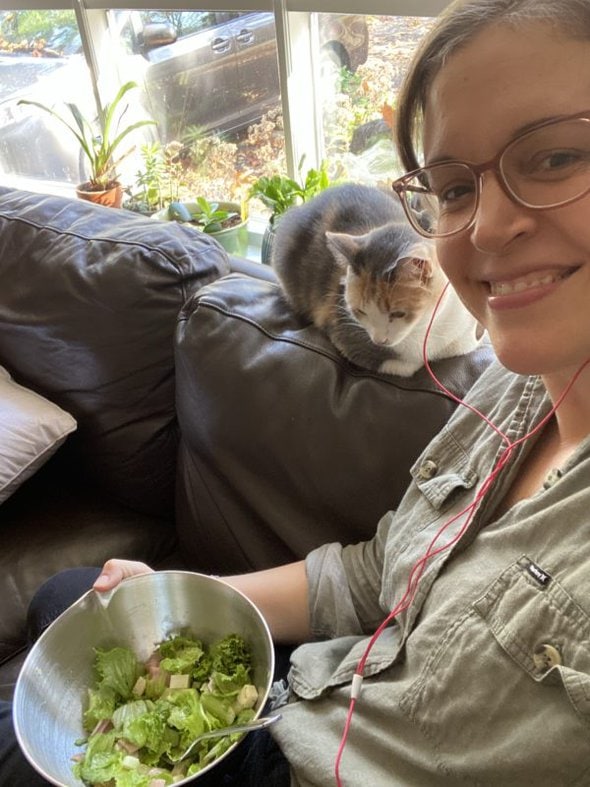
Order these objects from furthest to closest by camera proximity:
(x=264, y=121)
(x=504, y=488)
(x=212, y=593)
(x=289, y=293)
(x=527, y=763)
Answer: (x=264, y=121)
(x=289, y=293)
(x=212, y=593)
(x=504, y=488)
(x=527, y=763)

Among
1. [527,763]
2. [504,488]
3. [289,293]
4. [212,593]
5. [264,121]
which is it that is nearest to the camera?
[527,763]

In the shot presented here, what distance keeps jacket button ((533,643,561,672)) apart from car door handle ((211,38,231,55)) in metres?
1.94

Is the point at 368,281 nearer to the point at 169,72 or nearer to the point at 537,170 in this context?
the point at 537,170

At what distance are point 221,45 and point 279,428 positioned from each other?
1.46 metres

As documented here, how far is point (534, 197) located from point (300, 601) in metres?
0.60

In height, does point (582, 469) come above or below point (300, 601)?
above

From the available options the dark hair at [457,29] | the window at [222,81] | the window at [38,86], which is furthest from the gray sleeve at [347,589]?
the window at [38,86]

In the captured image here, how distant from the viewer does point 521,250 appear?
1.99 ft

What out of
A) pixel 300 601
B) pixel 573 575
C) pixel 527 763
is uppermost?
pixel 573 575

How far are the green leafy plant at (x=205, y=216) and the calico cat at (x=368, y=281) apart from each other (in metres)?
0.42

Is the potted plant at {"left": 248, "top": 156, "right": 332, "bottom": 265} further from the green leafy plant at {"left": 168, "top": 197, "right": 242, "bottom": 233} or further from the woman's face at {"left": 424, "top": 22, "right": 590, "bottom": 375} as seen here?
the woman's face at {"left": 424, "top": 22, "right": 590, "bottom": 375}

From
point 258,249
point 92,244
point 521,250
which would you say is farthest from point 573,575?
point 258,249

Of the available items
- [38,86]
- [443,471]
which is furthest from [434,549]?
[38,86]

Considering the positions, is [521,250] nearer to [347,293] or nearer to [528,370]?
[528,370]
